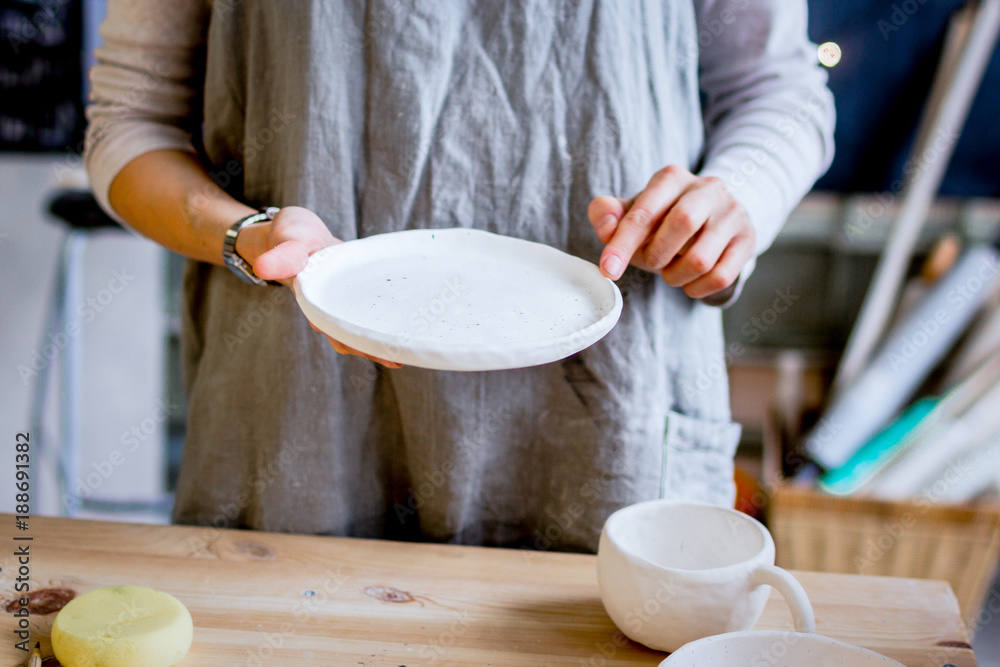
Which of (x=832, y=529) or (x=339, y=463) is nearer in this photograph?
(x=339, y=463)

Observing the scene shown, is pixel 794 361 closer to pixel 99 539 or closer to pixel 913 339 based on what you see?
pixel 913 339

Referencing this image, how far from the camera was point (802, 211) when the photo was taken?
201 centimetres

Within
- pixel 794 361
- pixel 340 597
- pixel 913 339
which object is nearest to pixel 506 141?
pixel 340 597

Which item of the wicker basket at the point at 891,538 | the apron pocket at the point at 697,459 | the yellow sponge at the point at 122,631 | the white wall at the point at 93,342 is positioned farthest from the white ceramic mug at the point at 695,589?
the white wall at the point at 93,342

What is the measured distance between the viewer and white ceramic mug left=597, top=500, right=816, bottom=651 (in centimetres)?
57

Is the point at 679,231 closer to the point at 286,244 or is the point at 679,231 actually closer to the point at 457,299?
the point at 457,299

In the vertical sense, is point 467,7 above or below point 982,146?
above

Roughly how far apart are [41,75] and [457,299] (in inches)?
72.7

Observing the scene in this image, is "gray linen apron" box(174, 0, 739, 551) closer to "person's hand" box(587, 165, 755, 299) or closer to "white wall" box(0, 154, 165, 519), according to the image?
"person's hand" box(587, 165, 755, 299)

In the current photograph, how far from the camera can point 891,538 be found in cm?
154

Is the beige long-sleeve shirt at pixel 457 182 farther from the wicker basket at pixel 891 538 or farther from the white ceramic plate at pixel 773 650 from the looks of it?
the wicker basket at pixel 891 538

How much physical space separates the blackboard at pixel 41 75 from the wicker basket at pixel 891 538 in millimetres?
1949

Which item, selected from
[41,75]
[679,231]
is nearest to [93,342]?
[41,75]

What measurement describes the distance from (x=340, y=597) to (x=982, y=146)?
187 centimetres
